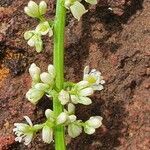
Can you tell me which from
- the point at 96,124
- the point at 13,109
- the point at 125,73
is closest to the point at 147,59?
the point at 125,73

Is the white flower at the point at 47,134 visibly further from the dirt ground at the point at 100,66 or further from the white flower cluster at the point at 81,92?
the dirt ground at the point at 100,66

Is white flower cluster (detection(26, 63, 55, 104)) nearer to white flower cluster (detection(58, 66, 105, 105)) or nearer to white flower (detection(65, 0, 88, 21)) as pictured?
white flower cluster (detection(58, 66, 105, 105))

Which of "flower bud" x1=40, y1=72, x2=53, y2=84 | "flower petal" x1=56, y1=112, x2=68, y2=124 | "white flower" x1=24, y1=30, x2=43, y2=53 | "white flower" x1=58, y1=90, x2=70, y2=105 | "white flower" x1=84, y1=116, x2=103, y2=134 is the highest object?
"white flower" x1=24, y1=30, x2=43, y2=53

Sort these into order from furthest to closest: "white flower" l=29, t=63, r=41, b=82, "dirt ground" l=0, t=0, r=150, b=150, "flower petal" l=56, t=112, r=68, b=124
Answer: "dirt ground" l=0, t=0, r=150, b=150 < "white flower" l=29, t=63, r=41, b=82 < "flower petal" l=56, t=112, r=68, b=124

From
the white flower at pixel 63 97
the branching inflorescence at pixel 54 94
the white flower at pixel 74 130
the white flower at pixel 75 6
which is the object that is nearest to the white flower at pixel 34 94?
the branching inflorescence at pixel 54 94

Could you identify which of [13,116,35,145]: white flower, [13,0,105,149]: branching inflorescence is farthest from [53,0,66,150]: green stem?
[13,116,35,145]: white flower

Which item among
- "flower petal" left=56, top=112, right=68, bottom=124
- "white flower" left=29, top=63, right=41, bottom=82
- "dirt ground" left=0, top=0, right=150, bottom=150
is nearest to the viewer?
"flower petal" left=56, top=112, right=68, bottom=124

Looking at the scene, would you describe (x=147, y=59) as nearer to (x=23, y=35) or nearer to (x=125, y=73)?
(x=125, y=73)

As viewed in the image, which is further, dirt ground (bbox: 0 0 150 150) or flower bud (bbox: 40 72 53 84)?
dirt ground (bbox: 0 0 150 150)

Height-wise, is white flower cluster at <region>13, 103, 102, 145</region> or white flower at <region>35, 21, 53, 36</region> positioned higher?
white flower at <region>35, 21, 53, 36</region>

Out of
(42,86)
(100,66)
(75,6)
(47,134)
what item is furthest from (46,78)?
(100,66)
